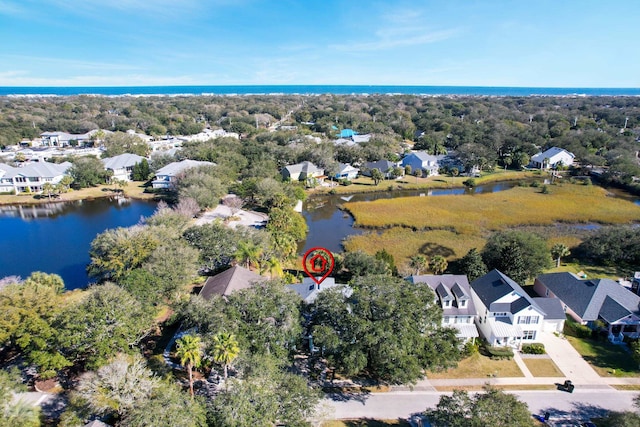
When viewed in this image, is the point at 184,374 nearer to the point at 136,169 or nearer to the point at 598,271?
the point at 598,271

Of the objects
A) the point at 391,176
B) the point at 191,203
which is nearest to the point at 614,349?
the point at 191,203

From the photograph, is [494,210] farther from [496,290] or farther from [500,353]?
[500,353]

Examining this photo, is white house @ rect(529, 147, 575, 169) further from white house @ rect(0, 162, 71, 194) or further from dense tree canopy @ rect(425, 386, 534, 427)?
white house @ rect(0, 162, 71, 194)

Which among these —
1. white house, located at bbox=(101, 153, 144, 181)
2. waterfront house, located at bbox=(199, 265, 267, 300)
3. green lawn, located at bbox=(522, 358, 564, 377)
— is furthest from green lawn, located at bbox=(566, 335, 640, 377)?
white house, located at bbox=(101, 153, 144, 181)

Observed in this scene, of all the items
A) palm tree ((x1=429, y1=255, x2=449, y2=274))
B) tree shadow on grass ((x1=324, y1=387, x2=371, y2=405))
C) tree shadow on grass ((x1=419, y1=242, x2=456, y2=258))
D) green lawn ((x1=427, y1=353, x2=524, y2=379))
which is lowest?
green lawn ((x1=427, y1=353, x2=524, y2=379))

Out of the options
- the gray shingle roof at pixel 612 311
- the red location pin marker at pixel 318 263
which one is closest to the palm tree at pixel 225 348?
the red location pin marker at pixel 318 263

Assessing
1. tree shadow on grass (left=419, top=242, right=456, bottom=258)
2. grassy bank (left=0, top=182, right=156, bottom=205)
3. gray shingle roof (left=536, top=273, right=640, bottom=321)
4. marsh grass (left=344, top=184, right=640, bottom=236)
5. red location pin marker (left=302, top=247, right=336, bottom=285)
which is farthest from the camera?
grassy bank (left=0, top=182, right=156, bottom=205)

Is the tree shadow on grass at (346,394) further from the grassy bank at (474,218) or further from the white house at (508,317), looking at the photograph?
the grassy bank at (474,218)
